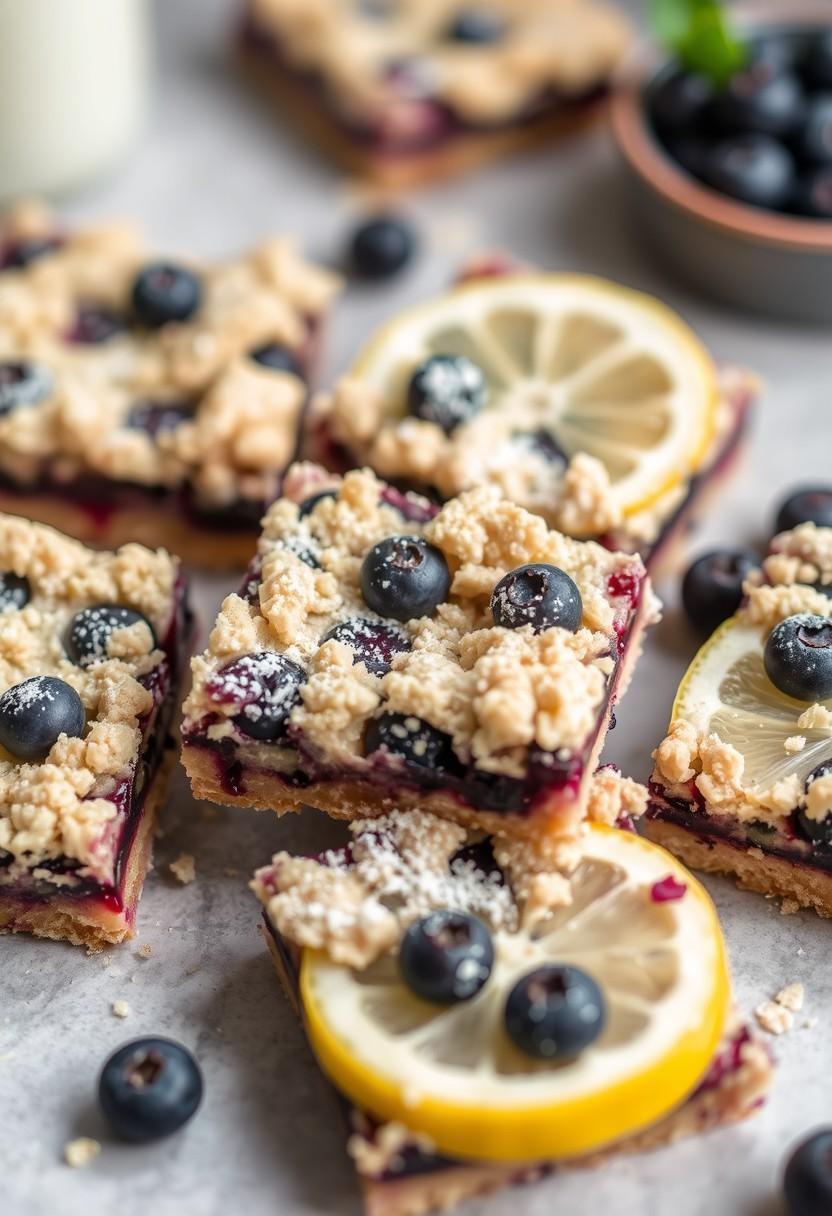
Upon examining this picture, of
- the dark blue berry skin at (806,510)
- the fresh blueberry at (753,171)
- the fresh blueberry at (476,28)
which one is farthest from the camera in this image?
the fresh blueberry at (476,28)

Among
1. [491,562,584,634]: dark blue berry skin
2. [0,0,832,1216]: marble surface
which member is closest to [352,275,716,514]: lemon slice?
[0,0,832,1216]: marble surface

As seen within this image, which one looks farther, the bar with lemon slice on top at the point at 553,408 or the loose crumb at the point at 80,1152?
the bar with lemon slice on top at the point at 553,408

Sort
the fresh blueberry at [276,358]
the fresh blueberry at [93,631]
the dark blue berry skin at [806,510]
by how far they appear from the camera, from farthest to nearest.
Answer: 1. the fresh blueberry at [276,358]
2. the dark blue berry skin at [806,510]
3. the fresh blueberry at [93,631]

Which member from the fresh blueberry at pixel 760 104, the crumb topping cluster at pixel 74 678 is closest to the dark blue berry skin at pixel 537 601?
the crumb topping cluster at pixel 74 678

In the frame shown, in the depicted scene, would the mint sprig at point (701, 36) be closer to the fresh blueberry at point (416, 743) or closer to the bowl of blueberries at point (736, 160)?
the bowl of blueberries at point (736, 160)

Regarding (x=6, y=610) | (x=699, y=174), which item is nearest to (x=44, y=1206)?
(x=6, y=610)

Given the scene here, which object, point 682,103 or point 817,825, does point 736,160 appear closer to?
point 682,103
